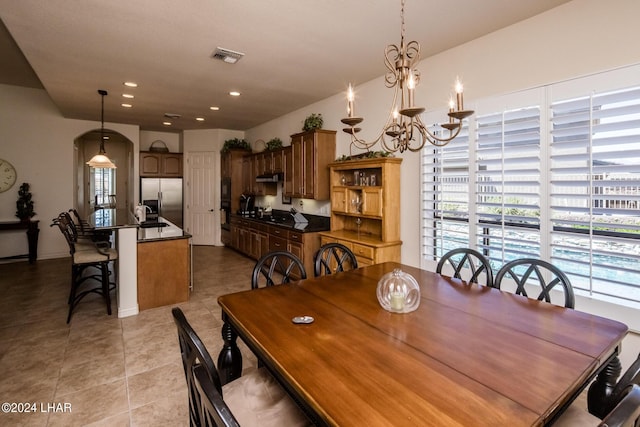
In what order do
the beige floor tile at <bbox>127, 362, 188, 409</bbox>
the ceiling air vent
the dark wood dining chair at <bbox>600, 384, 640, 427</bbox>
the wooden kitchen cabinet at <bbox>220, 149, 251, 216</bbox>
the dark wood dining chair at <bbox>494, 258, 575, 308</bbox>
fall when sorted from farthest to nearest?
the wooden kitchen cabinet at <bbox>220, 149, 251, 216</bbox> < the ceiling air vent < the beige floor tile at <bbox>127, 362, 188, 409</bbox> < the dark wood dining chair at <bbox>494, 258, 575, 308</bbox> < the dark wood dining chair at <bbox>600, 384, 640, 427</bbox>

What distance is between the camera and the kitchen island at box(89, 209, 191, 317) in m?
3.61

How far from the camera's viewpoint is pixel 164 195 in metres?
7.79

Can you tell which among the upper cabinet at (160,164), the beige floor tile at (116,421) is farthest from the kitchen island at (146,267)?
the upper cabinet at (160,164)

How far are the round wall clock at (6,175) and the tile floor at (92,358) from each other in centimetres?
246

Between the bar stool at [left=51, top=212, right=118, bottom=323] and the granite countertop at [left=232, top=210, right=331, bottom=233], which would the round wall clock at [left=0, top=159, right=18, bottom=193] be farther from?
the granite countertop at [left=232, top=210, right=331, bottom=233]

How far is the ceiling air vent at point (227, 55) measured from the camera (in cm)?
329

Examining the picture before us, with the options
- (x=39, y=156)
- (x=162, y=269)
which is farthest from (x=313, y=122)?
(x=39, y=156)

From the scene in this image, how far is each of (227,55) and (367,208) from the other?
2.36 meters

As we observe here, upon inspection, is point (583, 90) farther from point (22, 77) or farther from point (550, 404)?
point (22, 77)

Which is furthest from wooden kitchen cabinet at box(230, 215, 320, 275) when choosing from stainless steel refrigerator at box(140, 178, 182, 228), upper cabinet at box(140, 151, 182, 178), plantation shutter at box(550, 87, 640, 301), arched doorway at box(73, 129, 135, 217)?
arched doorway at box(73, 129, 135, 217)

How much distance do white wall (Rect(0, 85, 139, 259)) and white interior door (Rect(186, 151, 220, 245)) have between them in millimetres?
2327

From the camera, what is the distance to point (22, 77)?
5461mm

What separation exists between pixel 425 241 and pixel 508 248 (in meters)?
0.90

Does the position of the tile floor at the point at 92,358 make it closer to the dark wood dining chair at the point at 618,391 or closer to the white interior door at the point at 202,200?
the dark wood dining chair at the point at 618,391
